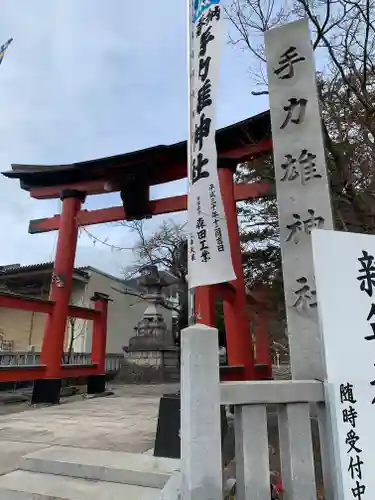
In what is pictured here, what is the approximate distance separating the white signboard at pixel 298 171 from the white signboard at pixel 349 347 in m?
0.65

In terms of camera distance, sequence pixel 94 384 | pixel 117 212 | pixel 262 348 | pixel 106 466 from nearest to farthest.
Answer: pixel 106 466, pixel 117 212, pixel 94 384, pixel 262 348

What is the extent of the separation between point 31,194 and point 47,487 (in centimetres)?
841

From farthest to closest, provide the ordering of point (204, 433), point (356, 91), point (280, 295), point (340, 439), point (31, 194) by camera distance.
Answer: point (31, 194) → point (280, 295) → point (356, 91) → point (340, 439) → point (204, 433)

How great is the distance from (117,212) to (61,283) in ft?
7.58

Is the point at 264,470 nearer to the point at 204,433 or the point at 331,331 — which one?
the point at 204,433

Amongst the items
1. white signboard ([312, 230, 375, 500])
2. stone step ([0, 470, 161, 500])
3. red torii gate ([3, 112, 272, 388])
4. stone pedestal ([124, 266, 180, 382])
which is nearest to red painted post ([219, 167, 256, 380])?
red torii gate ([3, 112, 272, 388])

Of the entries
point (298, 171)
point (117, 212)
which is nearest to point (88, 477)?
point (298, 171)

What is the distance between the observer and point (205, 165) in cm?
337

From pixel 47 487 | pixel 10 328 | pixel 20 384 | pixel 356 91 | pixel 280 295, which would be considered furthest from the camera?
pixel 10 328

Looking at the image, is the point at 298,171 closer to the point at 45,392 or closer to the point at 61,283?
the point at 61,283

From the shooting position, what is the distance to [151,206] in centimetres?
916

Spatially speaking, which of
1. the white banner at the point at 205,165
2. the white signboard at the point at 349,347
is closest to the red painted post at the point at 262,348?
the white banner at the point at 205,165

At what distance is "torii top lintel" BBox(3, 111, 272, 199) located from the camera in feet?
24.8

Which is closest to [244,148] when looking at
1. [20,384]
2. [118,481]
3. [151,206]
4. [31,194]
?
[151,206]
